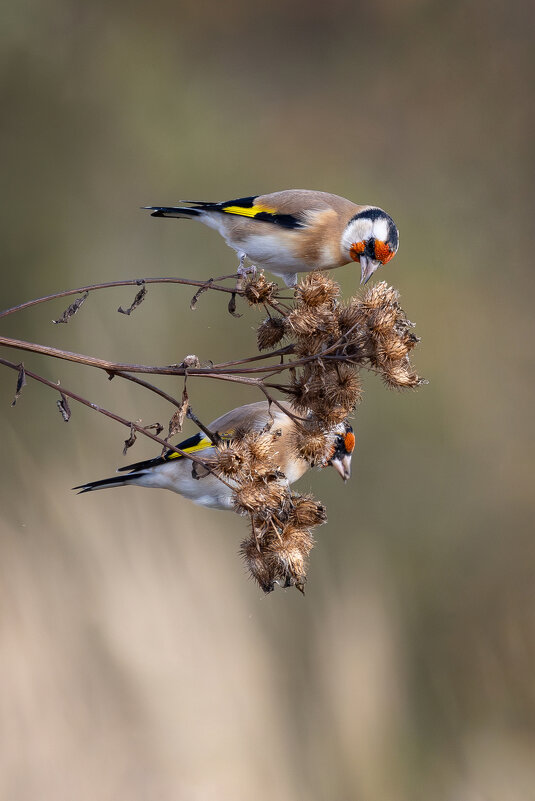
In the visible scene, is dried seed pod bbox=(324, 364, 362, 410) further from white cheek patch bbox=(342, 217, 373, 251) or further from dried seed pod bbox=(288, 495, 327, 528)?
white cheek patch bbox=(342, 217, 373, 251)

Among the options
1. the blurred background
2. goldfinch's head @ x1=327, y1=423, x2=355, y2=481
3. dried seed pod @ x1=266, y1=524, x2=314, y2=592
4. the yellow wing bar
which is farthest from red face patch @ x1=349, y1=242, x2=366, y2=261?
the blurred background

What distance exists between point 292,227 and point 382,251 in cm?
22

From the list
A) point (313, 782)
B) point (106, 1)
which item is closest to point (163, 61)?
point (106, 1)

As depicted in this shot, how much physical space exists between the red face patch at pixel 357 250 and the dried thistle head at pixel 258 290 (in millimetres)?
402

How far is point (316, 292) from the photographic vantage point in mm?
1054

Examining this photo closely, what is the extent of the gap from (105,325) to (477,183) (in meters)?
1.45

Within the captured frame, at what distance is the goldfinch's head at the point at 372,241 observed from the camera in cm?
145

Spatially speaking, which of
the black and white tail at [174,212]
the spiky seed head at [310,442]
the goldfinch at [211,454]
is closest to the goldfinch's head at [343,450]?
the goldfinch at [211,454]

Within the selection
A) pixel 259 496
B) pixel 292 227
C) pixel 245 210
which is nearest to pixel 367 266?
pixel 292 227

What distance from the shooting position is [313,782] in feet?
8.87

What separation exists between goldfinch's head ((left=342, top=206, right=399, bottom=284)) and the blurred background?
1162mm

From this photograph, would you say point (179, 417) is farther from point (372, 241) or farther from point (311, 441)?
point (372, 241)

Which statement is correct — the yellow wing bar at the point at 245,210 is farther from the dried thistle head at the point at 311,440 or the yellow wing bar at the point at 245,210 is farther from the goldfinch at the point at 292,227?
the dried thistle head at the point at 311,440

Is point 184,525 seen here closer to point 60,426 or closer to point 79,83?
point 60,426
